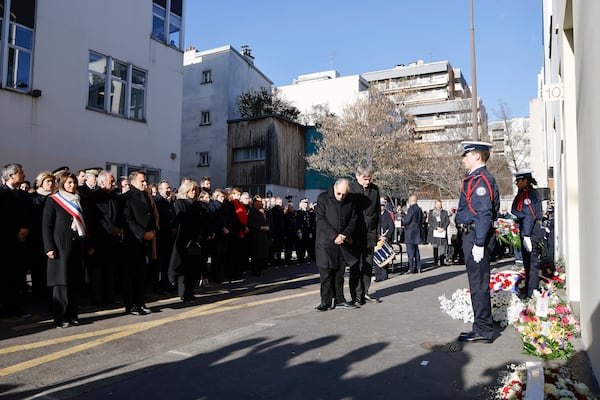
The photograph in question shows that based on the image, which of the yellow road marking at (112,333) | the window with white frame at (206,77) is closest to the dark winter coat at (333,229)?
the yellow road marking at (112,333)

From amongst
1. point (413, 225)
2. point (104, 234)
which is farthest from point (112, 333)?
point (413, 225)

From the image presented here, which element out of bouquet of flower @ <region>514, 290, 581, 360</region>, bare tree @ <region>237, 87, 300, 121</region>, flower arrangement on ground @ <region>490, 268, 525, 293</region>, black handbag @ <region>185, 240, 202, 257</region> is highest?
bare tree @ <region>237, 87, 300, 121</region>

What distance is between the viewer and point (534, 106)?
3916cm

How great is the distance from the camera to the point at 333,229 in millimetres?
7293

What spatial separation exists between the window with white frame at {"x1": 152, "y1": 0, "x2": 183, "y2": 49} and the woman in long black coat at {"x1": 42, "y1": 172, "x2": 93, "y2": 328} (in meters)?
14.5

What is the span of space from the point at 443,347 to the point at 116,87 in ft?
53.0

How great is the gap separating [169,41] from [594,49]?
18.9m

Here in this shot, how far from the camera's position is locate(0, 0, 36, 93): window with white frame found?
1401 cm

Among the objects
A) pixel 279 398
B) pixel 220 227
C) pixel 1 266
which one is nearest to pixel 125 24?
pixel 220 227

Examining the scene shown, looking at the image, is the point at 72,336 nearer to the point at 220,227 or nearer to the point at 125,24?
the point at 220,227

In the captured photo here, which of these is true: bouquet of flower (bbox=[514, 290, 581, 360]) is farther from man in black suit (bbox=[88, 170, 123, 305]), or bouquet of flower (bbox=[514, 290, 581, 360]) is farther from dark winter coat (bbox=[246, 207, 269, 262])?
dark winter coat (bbox=[246, 207, 269, 262])

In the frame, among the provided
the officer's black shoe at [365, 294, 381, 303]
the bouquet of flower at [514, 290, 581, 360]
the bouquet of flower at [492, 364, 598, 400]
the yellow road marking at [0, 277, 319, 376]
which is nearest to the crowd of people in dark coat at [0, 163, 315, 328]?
the yellow road marking at [0, 277, 319, 376]

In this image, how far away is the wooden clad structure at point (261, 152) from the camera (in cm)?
3344

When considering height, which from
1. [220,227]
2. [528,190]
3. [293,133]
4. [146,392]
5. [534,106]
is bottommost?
[146,392]
